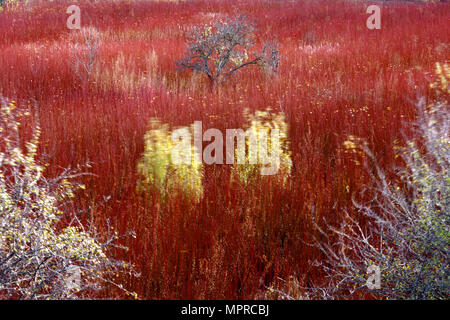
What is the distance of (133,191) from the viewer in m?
2.59

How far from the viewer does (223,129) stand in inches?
139

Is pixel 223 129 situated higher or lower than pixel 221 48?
lower

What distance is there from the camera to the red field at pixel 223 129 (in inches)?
79.7

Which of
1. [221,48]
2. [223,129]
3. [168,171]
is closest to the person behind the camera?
[168,171]

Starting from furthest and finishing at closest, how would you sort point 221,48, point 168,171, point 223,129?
point 221,48 → point 223,129 → point 168,171

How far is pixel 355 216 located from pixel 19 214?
182cm

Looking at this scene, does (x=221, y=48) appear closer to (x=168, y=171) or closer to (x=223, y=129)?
(x=223, y=129)

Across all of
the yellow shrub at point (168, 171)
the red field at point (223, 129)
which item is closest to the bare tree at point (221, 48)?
the red field at point (223, 129)

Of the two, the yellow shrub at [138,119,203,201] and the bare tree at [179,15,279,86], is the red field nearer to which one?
the yellow shrub at [138,119,203,201]

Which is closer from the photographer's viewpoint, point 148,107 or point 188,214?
point 188,214

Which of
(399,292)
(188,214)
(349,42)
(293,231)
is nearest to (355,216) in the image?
(293,231)

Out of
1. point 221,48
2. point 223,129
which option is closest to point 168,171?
point 223,129
